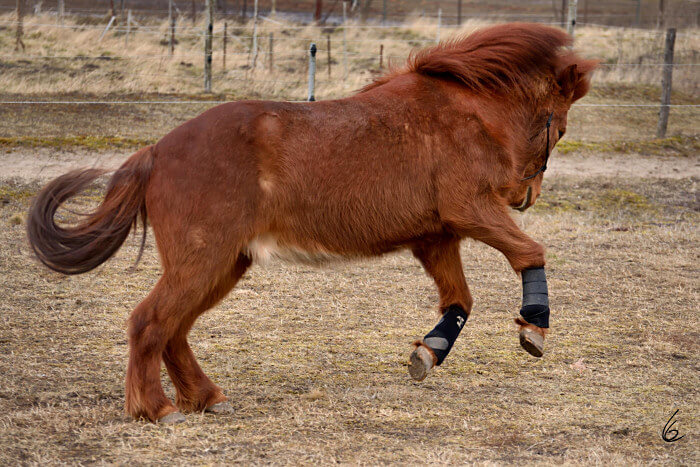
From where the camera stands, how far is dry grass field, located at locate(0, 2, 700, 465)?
3.53m

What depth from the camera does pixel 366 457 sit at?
11.1 feet

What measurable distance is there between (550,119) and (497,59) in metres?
0.48

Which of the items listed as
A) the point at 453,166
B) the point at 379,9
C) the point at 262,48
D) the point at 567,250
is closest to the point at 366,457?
the point at 453,166

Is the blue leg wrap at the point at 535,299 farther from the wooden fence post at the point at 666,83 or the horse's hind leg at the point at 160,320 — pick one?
the wooden fence post at the point at 666,83

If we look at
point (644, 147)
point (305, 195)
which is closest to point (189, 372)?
point (305, 195)

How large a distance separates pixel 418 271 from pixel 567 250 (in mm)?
1688

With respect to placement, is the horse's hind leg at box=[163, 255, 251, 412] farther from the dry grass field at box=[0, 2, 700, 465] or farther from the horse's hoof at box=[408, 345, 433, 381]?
the horse's hoof at box=[408, 345, 433, 381]

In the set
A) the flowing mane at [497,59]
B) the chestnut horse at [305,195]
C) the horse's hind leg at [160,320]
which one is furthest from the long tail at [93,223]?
the flowing mane at [497,59]

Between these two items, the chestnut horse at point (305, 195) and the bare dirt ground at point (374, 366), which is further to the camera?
the chestnut horse at point (305, 195)

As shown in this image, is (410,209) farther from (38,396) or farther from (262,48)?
(262,48)

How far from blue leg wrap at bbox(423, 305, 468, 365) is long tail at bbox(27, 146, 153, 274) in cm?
167

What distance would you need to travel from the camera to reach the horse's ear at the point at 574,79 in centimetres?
437

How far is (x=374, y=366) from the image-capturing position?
15.4 feet

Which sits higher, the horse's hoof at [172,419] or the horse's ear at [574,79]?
the horse's ear at [574,79]
